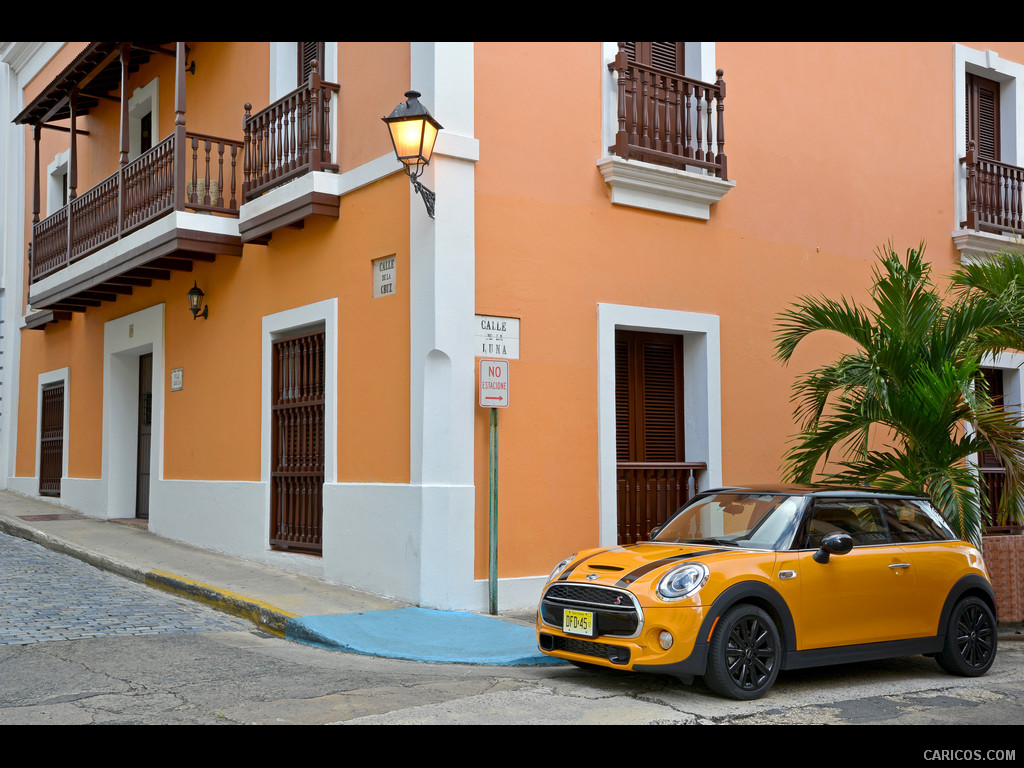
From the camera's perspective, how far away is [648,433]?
453 inches

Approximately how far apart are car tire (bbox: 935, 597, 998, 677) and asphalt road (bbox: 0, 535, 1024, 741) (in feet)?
0.39

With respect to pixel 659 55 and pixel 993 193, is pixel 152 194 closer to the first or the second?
pixel 659 55

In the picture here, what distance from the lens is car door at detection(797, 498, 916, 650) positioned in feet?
23.2

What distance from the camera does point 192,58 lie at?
581 inches

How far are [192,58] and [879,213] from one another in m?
9.64

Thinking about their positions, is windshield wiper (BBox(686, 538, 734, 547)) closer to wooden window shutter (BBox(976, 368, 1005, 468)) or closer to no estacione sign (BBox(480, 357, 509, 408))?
no estacione sign (BBox(480, 357, 509, 408))

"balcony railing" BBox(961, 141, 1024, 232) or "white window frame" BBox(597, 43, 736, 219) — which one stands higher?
"balcony railing" BBox(961, 141, 1024, 232)

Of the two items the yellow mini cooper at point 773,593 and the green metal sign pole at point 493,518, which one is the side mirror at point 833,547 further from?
the green metal sign pole at point 493,518

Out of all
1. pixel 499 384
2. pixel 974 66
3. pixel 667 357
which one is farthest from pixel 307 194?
pixel 974 66

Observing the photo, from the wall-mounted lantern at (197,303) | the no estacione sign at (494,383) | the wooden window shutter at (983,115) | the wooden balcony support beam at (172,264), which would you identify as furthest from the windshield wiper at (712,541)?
the wooden window shutter at (983,115)

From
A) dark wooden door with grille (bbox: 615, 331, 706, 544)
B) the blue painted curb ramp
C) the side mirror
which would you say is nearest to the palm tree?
dark wooden door with grille (bbox: 615, 331, 706, 544)

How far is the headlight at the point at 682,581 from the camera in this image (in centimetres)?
662
